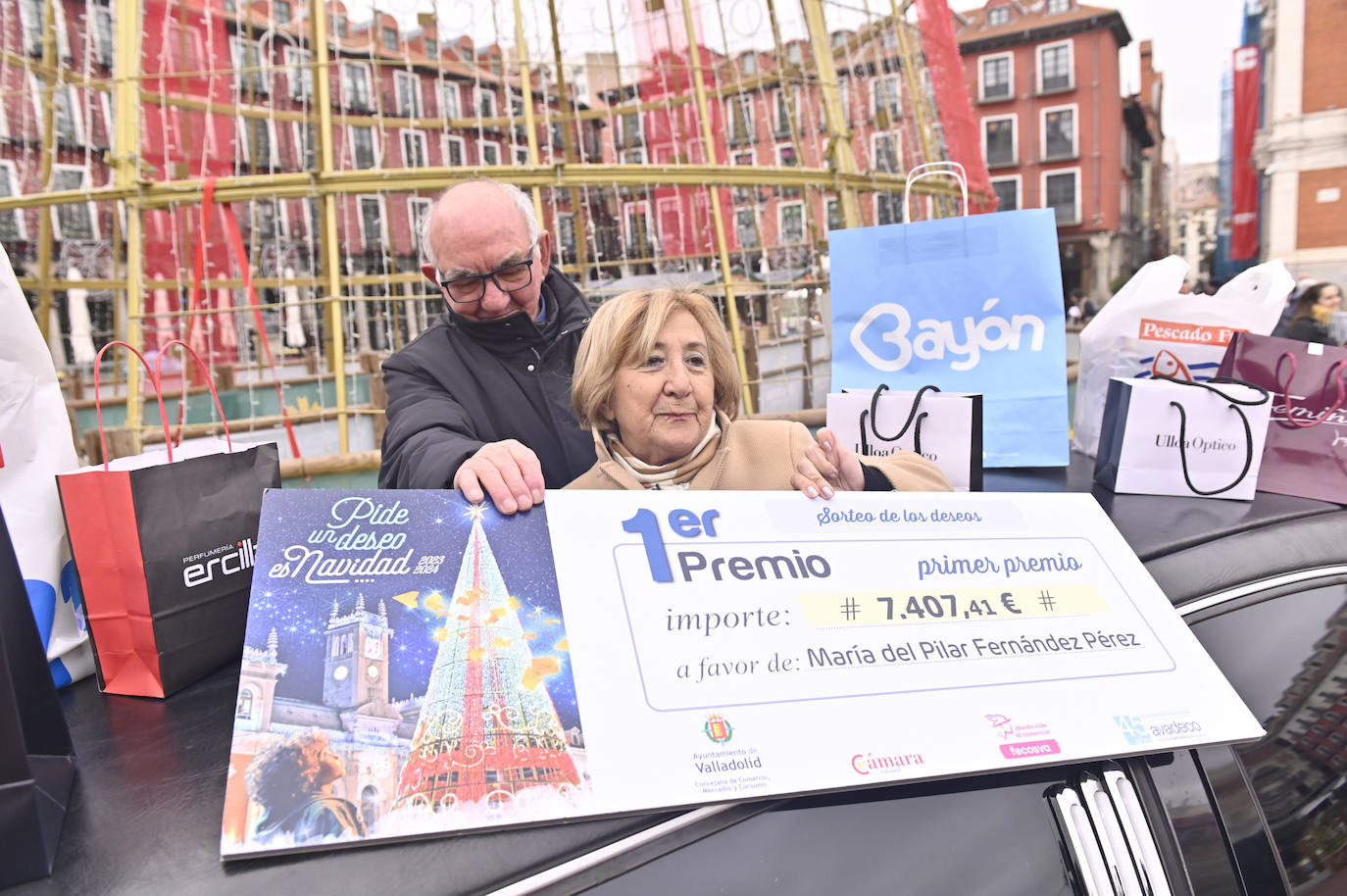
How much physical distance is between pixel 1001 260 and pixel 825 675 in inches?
71.2

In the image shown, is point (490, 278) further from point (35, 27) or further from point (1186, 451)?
point (35, 27)

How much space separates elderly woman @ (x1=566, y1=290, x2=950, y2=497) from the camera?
64.4 inches

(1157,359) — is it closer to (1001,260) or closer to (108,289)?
(1001,260)

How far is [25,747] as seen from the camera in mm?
906

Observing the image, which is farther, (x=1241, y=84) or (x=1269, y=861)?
(x=1241, y=84)

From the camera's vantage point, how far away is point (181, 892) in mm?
819

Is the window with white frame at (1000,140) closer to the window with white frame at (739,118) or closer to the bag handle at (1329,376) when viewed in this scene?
the window with white frame at (739,118)

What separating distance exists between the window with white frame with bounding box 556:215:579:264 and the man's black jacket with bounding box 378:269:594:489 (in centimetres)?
379

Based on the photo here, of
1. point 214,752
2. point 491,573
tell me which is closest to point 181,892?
point 214,752

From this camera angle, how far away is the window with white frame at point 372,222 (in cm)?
526

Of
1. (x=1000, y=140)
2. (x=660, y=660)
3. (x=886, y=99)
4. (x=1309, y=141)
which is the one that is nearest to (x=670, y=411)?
(x=660, y=660)

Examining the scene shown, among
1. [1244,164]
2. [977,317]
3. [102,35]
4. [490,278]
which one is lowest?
[977,317]

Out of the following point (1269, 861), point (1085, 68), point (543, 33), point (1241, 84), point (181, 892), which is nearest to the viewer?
point (181, 892)

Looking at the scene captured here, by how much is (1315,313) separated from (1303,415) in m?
4.87
